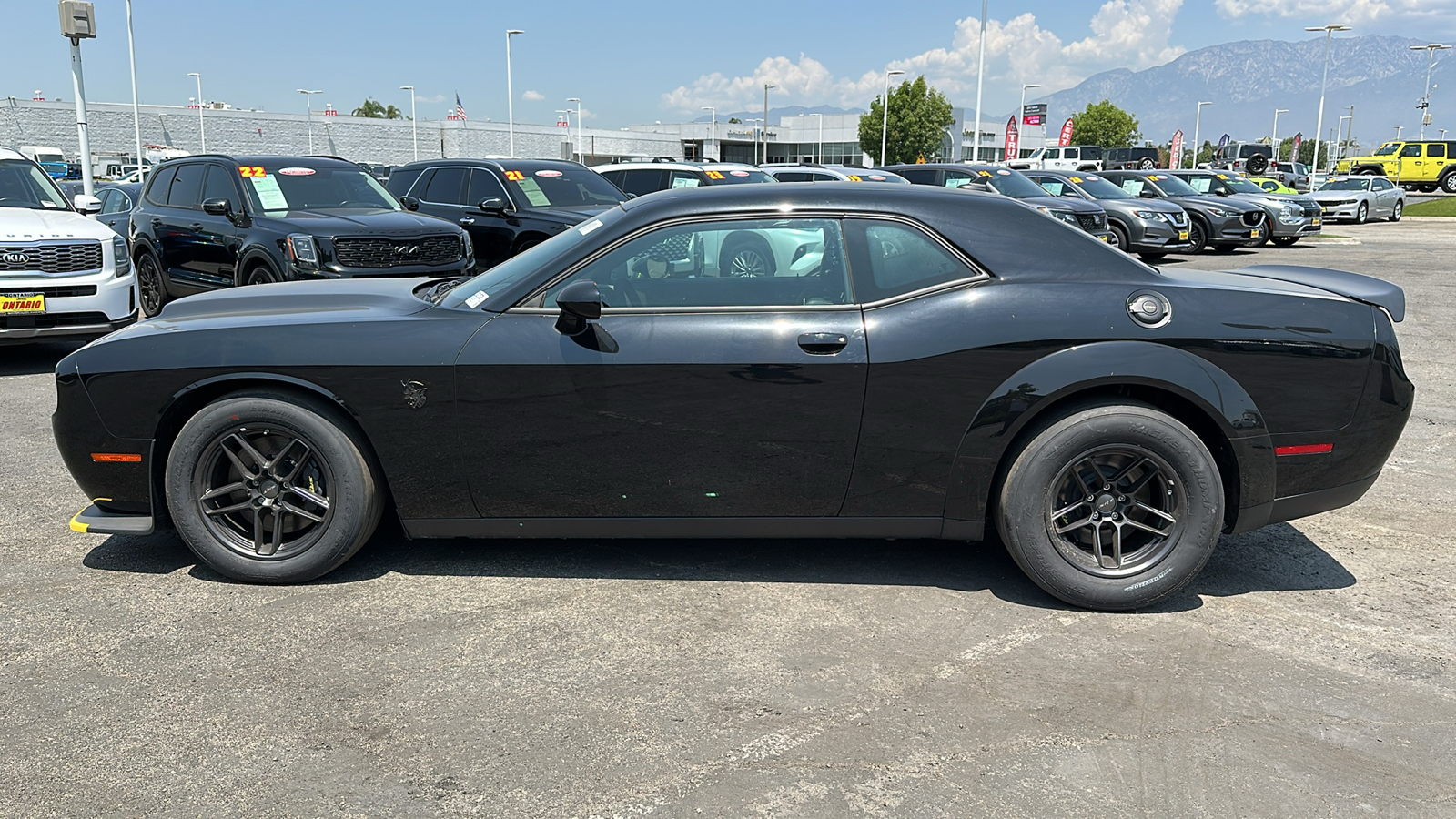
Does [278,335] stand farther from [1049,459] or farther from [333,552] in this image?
[1049,459]

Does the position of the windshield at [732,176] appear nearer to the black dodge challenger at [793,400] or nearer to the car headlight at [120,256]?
the car headlight at [120,256]

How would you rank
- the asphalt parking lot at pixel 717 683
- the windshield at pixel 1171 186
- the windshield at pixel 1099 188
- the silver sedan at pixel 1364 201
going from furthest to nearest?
the silver sedan at pixel 1364 201, the windshield at pixel 1171 186, the windshield at pixel 1099 188, the asphalt parking lot at pixel 717 683

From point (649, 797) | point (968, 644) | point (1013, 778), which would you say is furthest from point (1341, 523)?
point (649, 797)

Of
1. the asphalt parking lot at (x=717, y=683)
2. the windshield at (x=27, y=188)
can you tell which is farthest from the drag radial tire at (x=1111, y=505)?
the windshield at (x=27, y=188)

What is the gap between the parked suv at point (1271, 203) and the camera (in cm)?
2283

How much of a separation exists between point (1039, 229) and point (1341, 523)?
2360 millimetres

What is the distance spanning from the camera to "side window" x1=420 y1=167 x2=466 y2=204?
13.2m

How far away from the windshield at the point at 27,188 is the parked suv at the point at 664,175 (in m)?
7.92

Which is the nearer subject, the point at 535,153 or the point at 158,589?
the point at 158,589

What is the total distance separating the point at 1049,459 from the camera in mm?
3830

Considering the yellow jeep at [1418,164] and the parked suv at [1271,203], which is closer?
the parked suv at [1271,203]

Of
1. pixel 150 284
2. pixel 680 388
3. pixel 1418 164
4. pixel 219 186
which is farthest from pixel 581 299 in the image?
pixel 1418 164

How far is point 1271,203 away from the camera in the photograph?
2309cm

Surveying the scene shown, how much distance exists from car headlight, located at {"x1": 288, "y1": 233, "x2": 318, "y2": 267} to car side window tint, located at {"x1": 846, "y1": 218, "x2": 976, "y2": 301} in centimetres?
704
